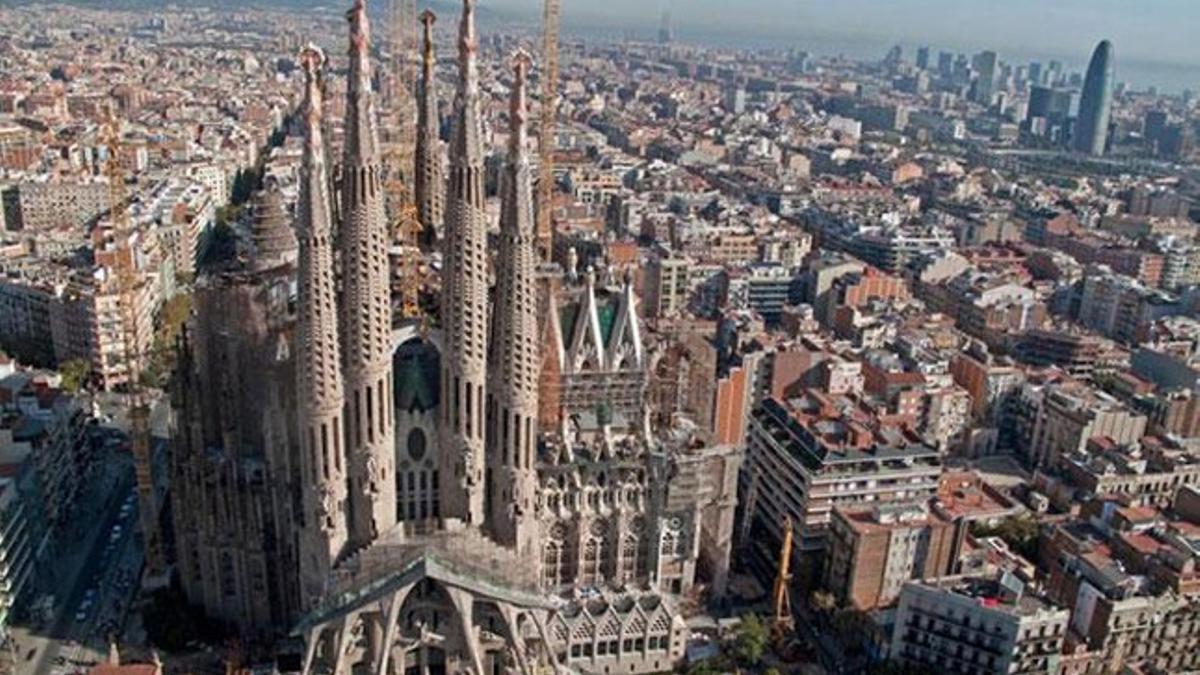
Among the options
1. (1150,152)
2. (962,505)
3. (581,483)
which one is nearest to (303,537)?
(581,483)

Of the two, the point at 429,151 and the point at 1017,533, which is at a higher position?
the point at 429,151

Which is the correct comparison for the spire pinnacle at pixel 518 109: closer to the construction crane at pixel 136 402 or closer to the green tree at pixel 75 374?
the construction crane at pixel 136 402

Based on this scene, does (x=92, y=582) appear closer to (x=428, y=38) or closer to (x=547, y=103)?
(x=428, y=38)

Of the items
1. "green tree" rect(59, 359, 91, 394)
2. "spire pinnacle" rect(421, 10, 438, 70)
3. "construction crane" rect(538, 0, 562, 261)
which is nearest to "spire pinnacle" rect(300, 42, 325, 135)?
"spire pinnacle" rect(421, 10, 438, 70)

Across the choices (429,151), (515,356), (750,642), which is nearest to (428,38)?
(429,151)

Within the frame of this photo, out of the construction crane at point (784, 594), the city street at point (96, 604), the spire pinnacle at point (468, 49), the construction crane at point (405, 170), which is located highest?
the spire pinnacle at point (468, 49)

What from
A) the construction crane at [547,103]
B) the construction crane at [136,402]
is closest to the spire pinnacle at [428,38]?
the construction crane at [547,103]

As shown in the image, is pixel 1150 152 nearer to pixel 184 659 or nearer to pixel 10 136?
pixel 10 136
